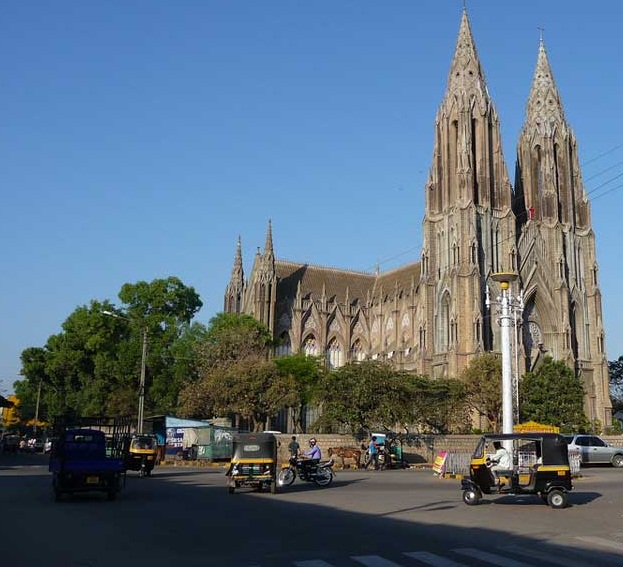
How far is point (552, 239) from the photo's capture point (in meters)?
73.8

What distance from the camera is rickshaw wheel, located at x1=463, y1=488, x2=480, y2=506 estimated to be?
1691 cm

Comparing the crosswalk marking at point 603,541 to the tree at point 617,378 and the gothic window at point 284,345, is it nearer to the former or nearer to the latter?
the gothic window at point 284,345

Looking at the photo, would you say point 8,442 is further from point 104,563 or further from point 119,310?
point 104,563

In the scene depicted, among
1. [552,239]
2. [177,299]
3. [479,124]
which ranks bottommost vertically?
[177,299]

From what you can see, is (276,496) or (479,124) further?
(479,124)

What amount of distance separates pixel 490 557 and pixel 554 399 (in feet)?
157

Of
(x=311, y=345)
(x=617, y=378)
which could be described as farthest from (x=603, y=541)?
(x=617, y=378)

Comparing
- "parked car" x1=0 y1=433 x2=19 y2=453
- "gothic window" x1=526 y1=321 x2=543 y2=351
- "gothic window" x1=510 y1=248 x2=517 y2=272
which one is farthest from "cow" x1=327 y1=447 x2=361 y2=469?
"gothic window" x1=510 y1=248 x2=517 y2=272

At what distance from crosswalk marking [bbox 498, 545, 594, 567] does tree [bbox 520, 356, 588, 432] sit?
45.6m

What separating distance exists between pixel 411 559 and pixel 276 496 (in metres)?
11.0

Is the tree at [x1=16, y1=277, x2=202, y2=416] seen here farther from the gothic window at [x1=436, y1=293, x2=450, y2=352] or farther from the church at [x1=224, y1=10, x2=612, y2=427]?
the gothic window at [x1=436, y1=293, x2=450, y2=352]

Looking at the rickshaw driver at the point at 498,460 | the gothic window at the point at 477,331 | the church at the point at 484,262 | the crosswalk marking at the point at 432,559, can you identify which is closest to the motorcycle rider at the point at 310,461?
the rickshaw driver at the point at 498,460

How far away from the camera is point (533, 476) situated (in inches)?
657

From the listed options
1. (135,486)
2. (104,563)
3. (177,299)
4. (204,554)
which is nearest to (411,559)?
(204,554)
